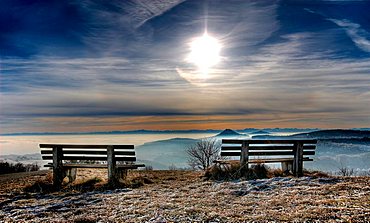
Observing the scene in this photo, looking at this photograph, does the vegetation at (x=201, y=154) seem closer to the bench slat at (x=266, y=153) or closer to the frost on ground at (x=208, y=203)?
the bench slat at (x=266, y=153)


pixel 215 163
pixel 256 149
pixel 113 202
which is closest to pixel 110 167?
pixel 113 202

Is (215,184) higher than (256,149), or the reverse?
(256,149)

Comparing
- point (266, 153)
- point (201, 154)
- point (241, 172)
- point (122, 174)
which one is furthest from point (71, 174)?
point (201, 154)

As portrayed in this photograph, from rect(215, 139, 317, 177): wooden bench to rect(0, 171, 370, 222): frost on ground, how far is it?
2.22 m

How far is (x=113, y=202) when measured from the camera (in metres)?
10.6

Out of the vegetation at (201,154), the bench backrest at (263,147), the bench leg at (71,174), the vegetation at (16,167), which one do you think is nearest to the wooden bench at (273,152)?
the bench backrest at (263,147)

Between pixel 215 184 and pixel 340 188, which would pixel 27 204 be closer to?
pixel 215 184

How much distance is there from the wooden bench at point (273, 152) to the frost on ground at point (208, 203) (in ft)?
7.29

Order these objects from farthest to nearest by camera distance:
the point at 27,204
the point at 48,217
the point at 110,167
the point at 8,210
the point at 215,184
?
the point at 110,167 → the point at 215,184 → the point at 27,204 → the point at 8,210 → the point at 48,217

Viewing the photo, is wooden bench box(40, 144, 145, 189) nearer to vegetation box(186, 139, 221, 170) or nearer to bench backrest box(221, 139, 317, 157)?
bench backrest box(221, 139, 317, 157)

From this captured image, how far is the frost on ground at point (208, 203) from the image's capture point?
7.76 m

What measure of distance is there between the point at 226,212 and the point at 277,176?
6.87m

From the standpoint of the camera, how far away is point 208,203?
9.63 meters

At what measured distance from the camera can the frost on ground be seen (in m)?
7.76
